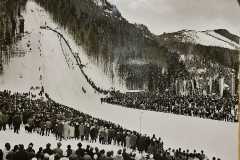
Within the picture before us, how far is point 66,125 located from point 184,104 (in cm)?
103

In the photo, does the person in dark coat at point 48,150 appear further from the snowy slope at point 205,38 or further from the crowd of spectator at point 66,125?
the snowy slope at point 205,38

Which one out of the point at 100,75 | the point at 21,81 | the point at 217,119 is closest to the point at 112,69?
the point at 100,75

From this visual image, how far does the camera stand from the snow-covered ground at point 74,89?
13.5 ft

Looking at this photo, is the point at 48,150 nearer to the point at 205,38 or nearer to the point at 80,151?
the point at 80,151

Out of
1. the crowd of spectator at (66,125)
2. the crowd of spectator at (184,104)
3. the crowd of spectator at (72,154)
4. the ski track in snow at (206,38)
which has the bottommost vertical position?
the crowd of spectator at (72,154)

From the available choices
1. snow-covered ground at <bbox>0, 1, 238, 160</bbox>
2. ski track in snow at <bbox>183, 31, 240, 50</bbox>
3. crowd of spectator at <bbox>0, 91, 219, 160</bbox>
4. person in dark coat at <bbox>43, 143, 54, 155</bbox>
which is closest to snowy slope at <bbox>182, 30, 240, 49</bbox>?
ski track in snow at <bbox>183, 31, 240, 50</bbox>

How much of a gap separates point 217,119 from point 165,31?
0.87 m

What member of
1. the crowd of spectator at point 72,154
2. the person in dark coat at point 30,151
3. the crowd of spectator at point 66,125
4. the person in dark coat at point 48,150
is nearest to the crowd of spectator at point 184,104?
the crowd of spectator at point 66,125

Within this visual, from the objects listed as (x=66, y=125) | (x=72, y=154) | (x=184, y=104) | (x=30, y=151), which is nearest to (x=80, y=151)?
(x=72, y=154)

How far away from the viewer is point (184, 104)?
14.6ft

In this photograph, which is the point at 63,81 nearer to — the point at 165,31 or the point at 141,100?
the point at 141,100

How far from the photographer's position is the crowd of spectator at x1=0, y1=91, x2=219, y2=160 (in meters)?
4.07

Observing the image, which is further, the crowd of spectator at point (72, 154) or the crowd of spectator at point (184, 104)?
the crowd of spectator at point (184, 104)

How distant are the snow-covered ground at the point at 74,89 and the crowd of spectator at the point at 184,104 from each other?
52 millimetres
